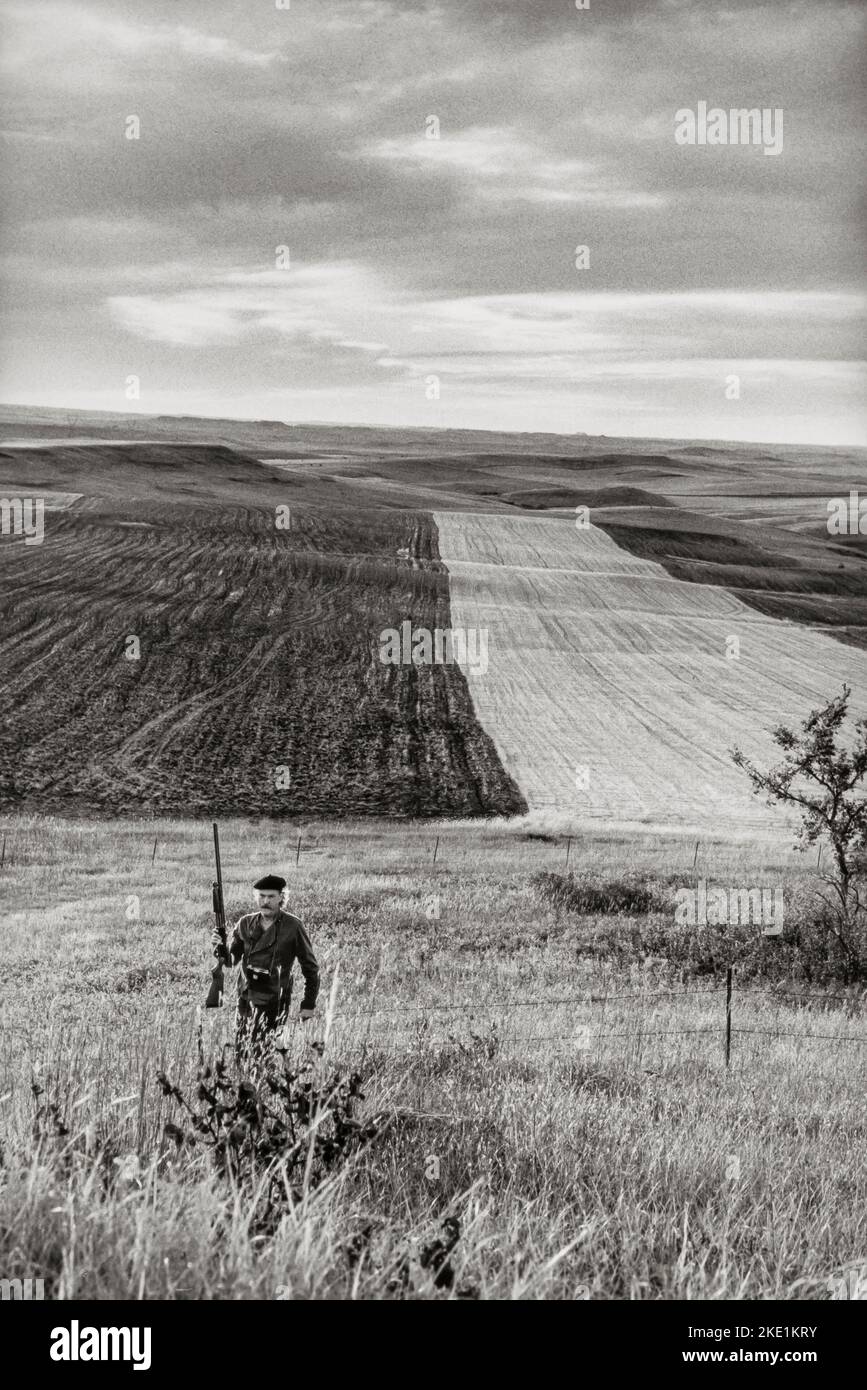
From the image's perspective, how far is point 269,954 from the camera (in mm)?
7824

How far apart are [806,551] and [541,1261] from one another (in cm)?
11350

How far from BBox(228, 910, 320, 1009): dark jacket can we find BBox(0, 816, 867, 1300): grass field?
0.35 meters

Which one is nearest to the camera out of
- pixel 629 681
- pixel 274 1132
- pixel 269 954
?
pixel 274 1132

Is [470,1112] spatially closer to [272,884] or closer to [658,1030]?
[272,884]

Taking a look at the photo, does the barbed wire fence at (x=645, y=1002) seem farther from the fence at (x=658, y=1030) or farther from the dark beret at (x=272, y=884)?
the dark beret at (x=272, y=884)

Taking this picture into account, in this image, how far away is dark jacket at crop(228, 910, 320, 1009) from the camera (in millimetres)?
7734

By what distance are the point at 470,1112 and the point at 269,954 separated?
2.89 m

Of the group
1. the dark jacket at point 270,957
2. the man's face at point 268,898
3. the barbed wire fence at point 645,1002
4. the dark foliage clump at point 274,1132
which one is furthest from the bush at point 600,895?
the dark foliage clump at point 274,1132

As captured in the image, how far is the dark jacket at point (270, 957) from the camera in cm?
773

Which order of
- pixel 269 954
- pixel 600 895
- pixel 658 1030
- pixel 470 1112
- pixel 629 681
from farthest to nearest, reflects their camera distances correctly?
pixel 629 681
pixel 600 895
pixel 658 1030
pixel 269 954
pixel 470 1112

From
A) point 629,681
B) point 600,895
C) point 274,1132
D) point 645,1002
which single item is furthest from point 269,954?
point 629,681

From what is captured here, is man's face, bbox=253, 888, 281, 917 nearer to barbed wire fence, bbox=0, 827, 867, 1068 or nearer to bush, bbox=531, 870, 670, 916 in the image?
barbed wire fence, bbox=0, 827, 867, 1068

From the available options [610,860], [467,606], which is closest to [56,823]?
[610,860]

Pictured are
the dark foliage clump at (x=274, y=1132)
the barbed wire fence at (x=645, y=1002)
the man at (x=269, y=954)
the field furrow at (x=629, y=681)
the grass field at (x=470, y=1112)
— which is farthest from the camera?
the field furrow at (x=629, y=681)
